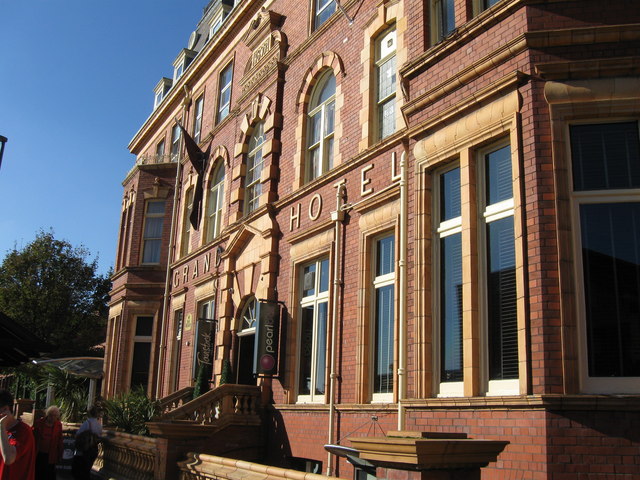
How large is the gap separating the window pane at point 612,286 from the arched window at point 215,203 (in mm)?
14817

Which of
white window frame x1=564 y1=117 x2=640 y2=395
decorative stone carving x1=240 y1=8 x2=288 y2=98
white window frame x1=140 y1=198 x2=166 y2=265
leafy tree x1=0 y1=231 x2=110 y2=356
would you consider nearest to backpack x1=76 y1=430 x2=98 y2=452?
white window frame x1=564 y1=117 x2=640 y2=395

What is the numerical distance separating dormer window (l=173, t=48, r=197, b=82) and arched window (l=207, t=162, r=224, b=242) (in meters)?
9.55

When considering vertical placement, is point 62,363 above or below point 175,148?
below

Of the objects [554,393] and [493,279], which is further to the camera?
[493,279]

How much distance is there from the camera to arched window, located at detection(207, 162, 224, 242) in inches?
846

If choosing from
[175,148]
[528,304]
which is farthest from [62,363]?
[528,304]

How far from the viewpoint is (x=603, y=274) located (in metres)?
7.73

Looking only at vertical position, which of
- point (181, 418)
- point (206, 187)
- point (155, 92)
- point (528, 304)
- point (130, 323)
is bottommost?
point (181, 418)

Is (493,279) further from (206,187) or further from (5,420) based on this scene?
(206,187)

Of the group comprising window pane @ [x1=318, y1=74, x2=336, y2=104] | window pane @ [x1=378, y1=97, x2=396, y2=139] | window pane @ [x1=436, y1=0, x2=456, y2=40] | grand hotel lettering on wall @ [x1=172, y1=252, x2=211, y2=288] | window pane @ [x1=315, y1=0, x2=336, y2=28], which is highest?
window pane @ [x1=315, y1=0, x2=336, y2=28]

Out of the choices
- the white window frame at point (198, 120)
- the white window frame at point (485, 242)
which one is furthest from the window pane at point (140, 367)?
the white window frame at point (485, 242)

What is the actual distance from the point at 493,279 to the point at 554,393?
186 centimetres

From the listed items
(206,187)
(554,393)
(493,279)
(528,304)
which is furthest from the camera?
(206,187)

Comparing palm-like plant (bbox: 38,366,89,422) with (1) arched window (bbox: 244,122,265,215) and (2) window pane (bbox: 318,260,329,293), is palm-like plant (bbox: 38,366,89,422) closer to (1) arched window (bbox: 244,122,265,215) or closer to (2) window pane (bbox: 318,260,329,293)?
(1) arched window (bbox: 244,122,265,215)
